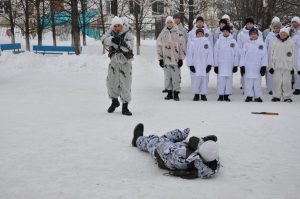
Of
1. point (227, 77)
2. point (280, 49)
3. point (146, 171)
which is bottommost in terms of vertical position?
point (146, 171)

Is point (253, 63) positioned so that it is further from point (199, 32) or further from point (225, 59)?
point (199, 32)

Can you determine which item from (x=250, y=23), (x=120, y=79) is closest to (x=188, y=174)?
(x=120, y=79)

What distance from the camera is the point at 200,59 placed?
10.7 m

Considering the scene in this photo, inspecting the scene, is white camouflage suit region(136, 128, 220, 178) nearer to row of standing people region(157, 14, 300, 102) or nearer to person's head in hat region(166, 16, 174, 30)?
row of standing people region(157, 14, 300, 102)

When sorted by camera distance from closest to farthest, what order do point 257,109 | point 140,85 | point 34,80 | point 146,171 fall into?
point 146,171, point 257,109, point 140,85, point 34,80

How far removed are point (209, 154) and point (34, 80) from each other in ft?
35.0

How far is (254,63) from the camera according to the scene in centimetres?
1035

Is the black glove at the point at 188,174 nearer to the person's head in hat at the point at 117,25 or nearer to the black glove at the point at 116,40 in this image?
the black glove at the point at 116,40

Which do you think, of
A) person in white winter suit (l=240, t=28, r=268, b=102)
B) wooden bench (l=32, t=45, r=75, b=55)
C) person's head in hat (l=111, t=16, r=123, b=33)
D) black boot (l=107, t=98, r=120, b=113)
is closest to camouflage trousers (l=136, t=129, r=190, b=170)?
black boot (l=107, t=98, r=120, b=113)

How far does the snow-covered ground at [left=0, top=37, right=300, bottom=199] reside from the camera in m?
4.52

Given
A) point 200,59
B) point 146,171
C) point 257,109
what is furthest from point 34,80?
point 146,171

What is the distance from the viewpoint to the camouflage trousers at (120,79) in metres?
8.46

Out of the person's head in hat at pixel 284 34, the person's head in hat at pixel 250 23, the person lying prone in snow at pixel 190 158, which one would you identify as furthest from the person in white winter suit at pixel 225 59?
the person lying prone in snow at pixel 190 158

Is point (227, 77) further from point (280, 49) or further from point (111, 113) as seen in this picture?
point (111, 113)
